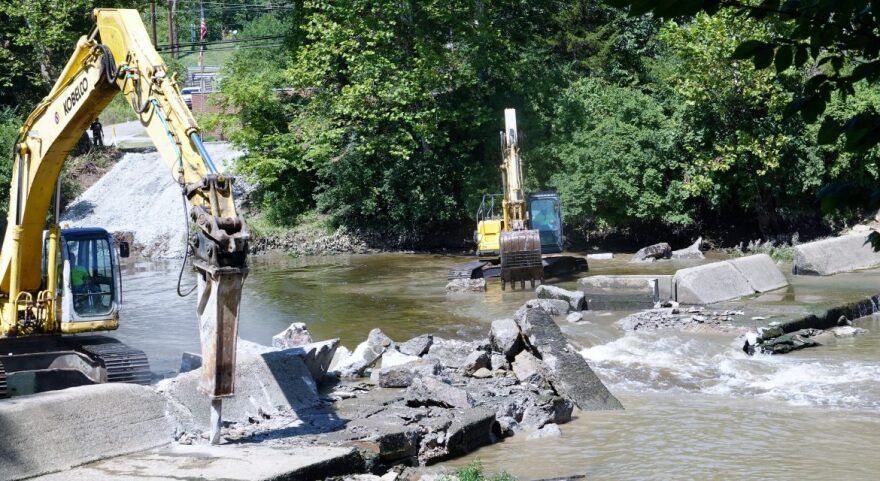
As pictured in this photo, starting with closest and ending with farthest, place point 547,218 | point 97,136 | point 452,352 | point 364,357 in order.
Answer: point 364,357 → point 452,352 → point 547,218 → point 97,136

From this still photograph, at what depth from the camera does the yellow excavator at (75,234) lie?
10.6m

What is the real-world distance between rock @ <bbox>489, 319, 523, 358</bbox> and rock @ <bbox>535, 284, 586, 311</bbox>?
558cm

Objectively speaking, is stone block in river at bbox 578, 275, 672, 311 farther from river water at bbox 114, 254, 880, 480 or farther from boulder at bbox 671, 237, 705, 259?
boulder at bbox 671, 237, 705, 259

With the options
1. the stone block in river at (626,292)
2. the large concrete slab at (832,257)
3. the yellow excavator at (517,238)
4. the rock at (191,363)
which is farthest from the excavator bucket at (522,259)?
the rock at (191,363)

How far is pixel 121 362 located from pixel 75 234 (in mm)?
1782

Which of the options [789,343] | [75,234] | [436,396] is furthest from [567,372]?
[75,234]

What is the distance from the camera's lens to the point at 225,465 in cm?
866

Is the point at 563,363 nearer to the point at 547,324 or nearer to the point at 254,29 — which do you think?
the point at 547,324

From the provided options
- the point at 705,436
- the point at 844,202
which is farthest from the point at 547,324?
the point at 844,202

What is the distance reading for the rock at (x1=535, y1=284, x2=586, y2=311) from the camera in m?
19.8

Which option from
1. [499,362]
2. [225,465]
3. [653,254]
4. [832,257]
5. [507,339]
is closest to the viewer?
[225,465]

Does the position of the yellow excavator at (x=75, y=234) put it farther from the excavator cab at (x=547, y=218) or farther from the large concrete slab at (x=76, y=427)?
the excavator cab at (x=547, y=218)

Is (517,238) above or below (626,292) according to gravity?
above

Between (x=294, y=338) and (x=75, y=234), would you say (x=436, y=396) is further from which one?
(x=294, y=338)
